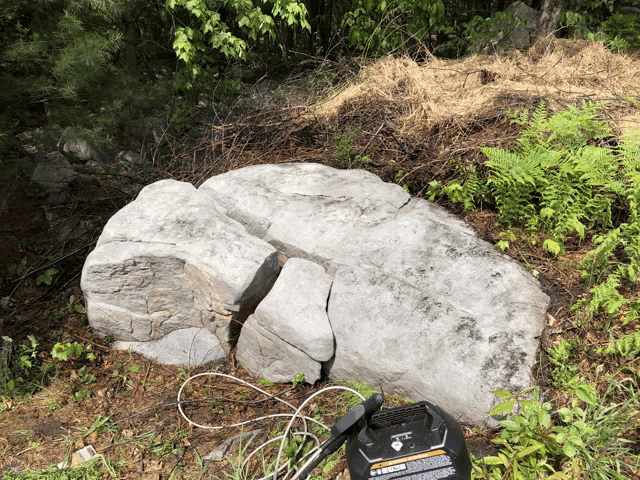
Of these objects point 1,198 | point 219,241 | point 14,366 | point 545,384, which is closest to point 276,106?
point 219,241

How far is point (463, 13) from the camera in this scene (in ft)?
27.3

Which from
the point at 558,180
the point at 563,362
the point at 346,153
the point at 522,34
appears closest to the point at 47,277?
the point at 346,153

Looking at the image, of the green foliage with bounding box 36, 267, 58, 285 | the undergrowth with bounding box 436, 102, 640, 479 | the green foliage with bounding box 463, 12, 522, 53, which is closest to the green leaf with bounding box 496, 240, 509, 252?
the undergrowth with bounding box 436, 102, 640, 479

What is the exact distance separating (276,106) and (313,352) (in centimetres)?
374

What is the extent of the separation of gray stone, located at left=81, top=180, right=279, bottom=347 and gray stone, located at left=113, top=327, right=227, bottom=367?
5cm

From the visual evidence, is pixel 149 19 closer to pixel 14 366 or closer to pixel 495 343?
pixel 14 366

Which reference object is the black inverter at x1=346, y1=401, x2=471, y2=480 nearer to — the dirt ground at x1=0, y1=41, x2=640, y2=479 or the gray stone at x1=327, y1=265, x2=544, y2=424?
the dirt ground at x1=0, y1=41, x2=640, y2=479

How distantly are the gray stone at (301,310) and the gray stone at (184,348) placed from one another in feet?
1.66

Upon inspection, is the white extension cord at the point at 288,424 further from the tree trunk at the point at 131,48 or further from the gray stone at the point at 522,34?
the gray stone at the point at 522,34

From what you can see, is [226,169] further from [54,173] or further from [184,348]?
[54,173]

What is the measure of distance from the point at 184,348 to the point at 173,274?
58cm

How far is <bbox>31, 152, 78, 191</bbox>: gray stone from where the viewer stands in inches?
235

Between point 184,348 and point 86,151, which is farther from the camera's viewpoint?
point 86,151

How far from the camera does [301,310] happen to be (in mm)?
3387
